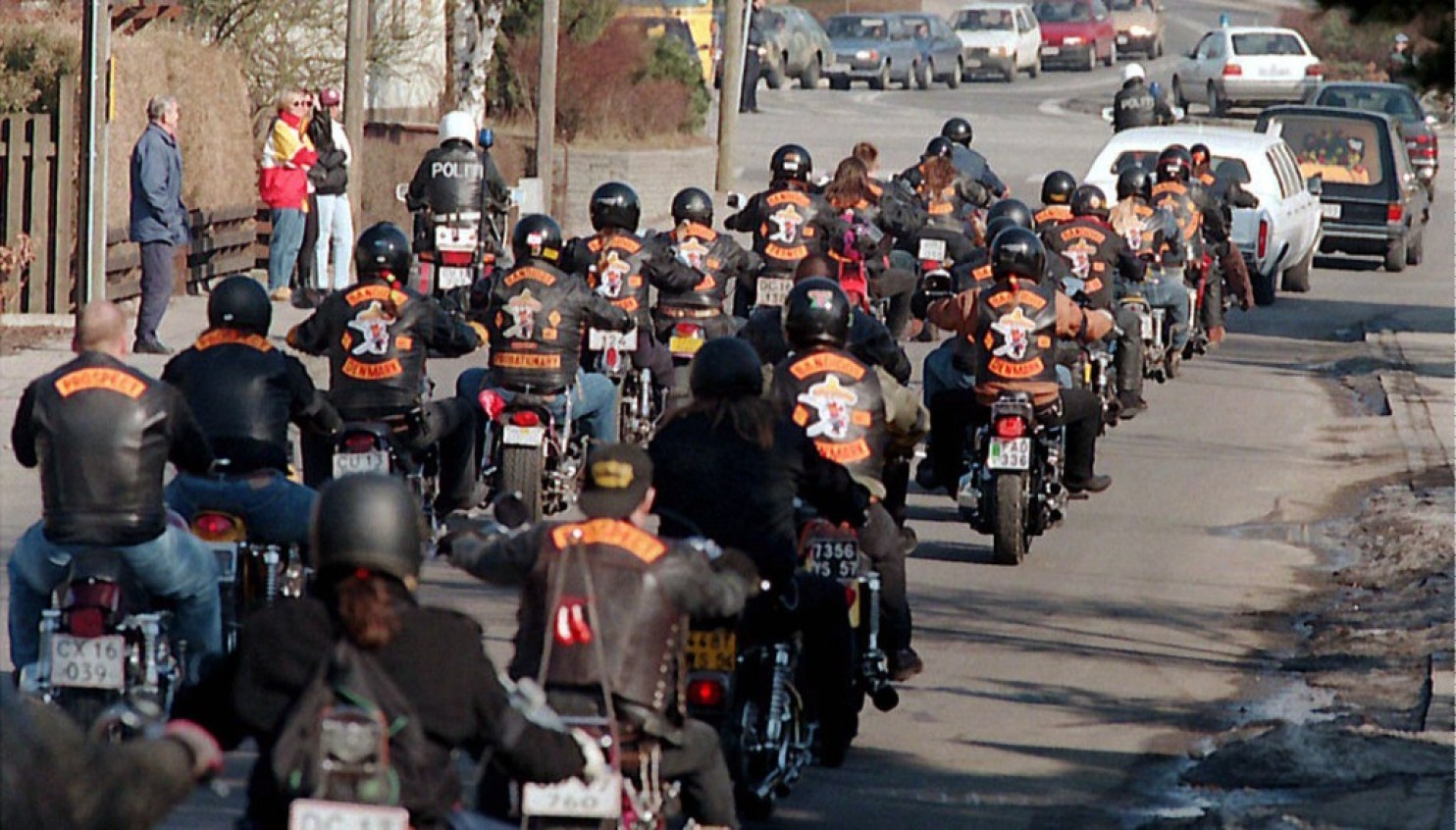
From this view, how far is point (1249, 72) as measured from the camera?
5116cm

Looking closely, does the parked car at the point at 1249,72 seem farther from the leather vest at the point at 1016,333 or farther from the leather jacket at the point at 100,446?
the leather jacket at the point at 100,446

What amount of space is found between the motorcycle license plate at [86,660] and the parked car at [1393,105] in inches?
1126

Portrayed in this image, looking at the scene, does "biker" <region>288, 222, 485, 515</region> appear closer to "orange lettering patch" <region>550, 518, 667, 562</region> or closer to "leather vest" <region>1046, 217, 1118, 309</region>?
"orange lettering patch" <region>550, 518, 667, 562</region>

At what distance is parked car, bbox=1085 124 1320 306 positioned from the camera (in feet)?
81.3

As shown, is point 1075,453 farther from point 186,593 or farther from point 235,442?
point 186,593

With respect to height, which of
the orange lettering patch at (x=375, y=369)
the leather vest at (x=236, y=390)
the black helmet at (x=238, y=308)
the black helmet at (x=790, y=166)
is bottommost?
the orange lettering patch at (x=375, y=369)

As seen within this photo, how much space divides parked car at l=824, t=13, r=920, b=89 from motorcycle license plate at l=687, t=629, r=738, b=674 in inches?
1957

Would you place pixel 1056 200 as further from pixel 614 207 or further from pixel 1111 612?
pixel 1111 612

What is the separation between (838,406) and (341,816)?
495cm

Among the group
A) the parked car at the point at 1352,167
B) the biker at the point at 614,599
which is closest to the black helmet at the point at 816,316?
the biker at the point at 614,599

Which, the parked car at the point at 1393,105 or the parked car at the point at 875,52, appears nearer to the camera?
the parked car at the point at 1393,105

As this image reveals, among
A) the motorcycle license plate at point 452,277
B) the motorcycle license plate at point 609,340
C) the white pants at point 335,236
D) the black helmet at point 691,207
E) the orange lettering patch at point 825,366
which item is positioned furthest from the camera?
the white pants at point 335,236

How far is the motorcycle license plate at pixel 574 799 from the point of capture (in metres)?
6.36

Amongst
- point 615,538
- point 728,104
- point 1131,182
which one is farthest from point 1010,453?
point 728,104
